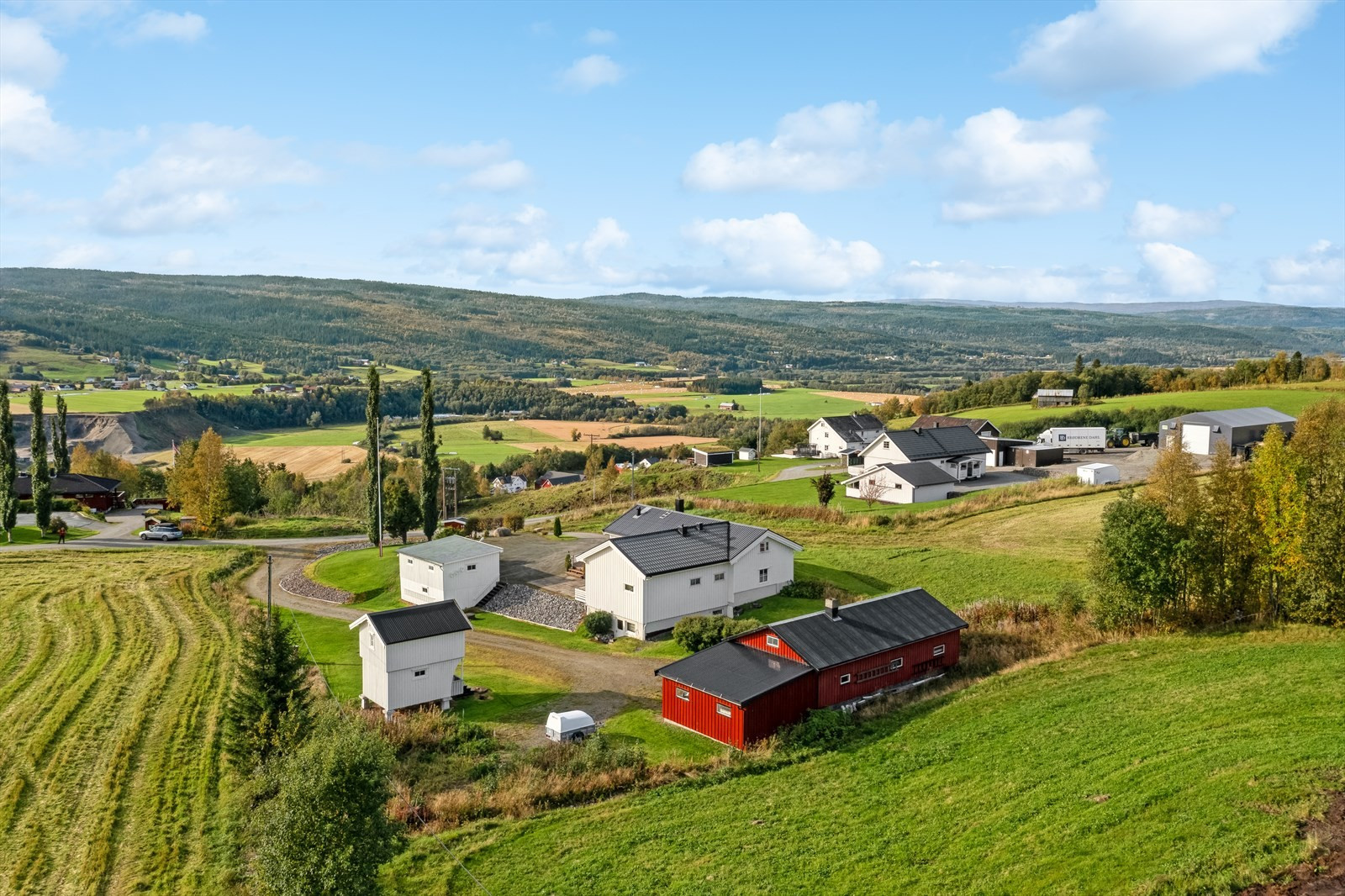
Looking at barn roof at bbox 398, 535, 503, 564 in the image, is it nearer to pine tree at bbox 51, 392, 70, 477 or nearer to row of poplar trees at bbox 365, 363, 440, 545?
row of poplar trees at bbox 365, 363, 440, 545

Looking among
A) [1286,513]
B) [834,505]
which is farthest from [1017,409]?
[1286,513]

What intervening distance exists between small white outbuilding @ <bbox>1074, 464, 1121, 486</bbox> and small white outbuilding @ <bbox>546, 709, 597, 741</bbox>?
44826 millimetres

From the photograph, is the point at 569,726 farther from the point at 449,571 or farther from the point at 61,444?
the point at 61,444

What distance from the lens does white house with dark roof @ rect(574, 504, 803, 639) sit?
4109 centimetres

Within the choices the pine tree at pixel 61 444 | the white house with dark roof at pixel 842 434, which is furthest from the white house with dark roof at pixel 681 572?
the pine tree at pixel 61 444

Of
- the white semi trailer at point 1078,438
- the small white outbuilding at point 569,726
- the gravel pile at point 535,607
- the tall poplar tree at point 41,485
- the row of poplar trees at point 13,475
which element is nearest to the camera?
the small white outbuilding at point 569,726

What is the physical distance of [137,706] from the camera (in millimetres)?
34625

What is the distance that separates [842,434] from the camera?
95.7m

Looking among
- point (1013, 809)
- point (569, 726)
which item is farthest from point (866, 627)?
point (1013, 809)

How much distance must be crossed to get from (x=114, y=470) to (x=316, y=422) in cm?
5477

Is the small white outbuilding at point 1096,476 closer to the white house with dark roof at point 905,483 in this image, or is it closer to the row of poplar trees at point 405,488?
the white house with dark roof at point 905,483

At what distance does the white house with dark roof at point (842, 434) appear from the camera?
95.2 m

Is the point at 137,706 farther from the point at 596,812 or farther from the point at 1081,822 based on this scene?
the point at 1081,822

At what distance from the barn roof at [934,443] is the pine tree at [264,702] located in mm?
49750
